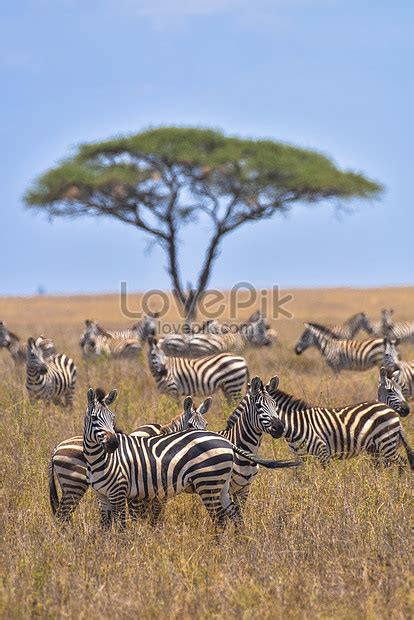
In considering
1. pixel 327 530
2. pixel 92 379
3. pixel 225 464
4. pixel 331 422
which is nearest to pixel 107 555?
pixel 225 464

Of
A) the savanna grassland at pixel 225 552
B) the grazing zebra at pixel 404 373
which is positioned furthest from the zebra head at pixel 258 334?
the savanna grassland at pixel 225 552

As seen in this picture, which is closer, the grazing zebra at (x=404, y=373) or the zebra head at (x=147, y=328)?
the grazing zebra at (x=404, y=373)

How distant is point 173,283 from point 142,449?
2447 centimetres

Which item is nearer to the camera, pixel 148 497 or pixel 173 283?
pixel 148 497

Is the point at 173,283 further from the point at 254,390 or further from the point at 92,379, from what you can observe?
the point at 254,390

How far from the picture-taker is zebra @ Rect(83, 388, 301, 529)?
6988mm

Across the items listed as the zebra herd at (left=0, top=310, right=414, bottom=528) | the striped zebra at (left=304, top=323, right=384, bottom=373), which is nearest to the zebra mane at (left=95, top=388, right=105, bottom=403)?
the zebra herd at (left=0, top=310, right=414, bottom=528)

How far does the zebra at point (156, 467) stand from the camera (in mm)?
6988

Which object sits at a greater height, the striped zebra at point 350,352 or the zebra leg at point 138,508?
the striped zebra at point 350,352

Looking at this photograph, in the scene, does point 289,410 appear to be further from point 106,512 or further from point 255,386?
point 106,512

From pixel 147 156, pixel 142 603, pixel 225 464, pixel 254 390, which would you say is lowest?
pixel 142 603

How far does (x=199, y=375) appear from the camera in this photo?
13.9 meters

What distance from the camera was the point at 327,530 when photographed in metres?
7.00

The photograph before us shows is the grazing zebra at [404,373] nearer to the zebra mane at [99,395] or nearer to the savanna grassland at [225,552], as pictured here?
the savanna grassland at [225,552]
